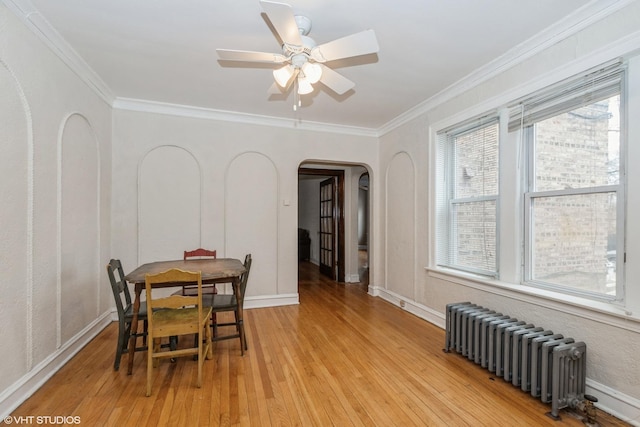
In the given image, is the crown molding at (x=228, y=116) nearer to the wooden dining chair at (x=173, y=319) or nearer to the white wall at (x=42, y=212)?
the white wall at (x=42, y=212)

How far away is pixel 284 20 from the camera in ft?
5.36

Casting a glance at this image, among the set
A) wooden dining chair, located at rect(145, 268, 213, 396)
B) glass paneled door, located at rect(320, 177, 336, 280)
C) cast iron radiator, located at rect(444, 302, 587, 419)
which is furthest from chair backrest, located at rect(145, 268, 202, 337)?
glass paneled door, located at rect(320, 177, 336, 280)

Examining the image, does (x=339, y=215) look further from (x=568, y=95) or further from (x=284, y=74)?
(x=568, y=95)

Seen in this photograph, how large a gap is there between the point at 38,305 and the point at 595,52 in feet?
14.0

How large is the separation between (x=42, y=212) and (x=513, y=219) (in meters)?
3.75

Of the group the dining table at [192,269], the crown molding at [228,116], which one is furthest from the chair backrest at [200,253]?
the crown molding at [228,116]

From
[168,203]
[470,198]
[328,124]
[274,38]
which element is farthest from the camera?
[328,124]

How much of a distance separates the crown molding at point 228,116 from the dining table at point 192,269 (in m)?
1.96

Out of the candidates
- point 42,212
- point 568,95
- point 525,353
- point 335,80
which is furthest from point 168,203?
point 568,95

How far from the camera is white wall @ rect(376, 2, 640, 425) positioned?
5.90ft

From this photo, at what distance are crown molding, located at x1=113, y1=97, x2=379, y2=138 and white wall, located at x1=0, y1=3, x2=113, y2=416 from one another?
0.54 metres

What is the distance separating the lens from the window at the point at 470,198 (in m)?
2.88

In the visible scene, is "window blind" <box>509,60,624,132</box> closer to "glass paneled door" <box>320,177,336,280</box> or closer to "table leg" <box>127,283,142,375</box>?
"table leg" <box>127,283,142,375</box>

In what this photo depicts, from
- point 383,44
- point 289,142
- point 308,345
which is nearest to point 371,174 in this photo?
point 289,142
